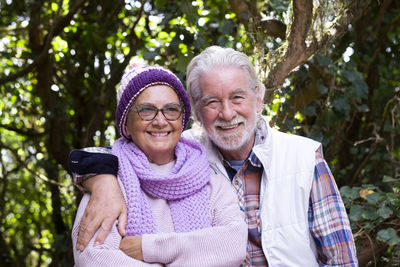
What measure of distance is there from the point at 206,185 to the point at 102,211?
482 millimetres

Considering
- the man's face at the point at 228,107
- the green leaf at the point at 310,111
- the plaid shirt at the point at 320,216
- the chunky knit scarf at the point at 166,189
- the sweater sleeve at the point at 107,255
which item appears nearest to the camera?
the sweater sleeve at the point at 107,255

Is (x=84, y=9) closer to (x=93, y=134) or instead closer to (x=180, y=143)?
(x=93, y=134)

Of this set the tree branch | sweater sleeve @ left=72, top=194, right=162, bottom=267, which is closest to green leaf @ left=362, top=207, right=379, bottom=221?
sweater sleeve @ left=72, top=194, right=162, bottom=267

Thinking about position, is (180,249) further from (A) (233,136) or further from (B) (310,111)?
(B) (310,111)

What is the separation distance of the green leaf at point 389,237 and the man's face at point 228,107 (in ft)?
3.11

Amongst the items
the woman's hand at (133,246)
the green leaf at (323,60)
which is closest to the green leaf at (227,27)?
the green leaf at (323,60)

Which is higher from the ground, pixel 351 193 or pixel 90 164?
pixel 90 164

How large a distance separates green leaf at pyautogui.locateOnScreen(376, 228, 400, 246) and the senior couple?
56cm

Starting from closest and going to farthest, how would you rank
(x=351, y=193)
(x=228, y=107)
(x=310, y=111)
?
(x=228, y=107), (x=351, y=193), (x=310, y=111)

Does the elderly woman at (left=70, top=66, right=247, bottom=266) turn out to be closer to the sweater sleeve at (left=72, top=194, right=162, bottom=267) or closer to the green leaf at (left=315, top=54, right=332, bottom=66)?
the sweater sleeve at (left=72, top=194, right=162, bottom=267)

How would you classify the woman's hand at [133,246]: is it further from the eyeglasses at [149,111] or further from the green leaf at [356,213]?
the green leaf at [356,213]

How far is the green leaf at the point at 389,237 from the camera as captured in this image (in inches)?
107

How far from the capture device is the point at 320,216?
7.43ft

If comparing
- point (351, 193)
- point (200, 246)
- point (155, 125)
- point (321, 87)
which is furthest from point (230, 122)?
point (321, 87)
